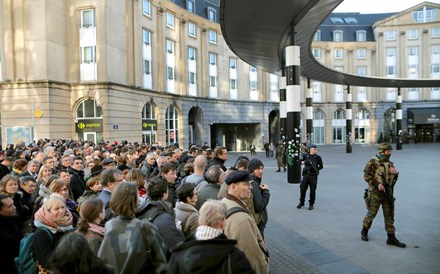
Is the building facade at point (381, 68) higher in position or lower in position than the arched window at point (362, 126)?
higher

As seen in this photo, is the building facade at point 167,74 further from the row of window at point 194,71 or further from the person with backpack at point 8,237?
the person with backpack at point 8,237

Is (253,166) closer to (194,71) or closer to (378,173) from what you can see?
(378,173)

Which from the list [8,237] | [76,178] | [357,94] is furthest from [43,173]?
[357,94]

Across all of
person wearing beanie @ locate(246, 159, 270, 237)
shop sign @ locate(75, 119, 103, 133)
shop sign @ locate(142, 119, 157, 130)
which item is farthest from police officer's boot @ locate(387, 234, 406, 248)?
shop sign @ locate(142, 119, 157, 130)

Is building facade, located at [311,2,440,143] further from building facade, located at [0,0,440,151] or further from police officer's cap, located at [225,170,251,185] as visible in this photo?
police officer's cap, located at [225,170,251,185]

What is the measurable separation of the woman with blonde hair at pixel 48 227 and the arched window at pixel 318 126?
2155 inches

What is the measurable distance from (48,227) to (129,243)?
2.64 ft

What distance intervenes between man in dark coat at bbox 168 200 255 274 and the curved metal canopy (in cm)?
1099

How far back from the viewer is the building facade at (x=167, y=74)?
24234 millimetres

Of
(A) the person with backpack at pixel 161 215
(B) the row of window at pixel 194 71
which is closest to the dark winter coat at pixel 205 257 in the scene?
(A) the person with backpack at pixel 161 215

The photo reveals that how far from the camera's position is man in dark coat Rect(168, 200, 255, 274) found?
2623 mm

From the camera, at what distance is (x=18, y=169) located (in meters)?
7.61

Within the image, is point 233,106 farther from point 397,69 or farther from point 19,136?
point 397,69

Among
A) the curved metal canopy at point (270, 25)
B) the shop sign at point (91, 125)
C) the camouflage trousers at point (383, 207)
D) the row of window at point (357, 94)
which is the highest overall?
the row of window at point (357, 94)
